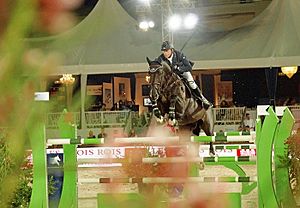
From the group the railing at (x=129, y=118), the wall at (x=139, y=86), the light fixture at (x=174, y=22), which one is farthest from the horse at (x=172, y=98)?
the wall at (x=139, y=86)

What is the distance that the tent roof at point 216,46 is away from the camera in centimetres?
1009

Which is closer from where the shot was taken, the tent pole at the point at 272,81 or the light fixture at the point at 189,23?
the tent pole at the point at 272,81

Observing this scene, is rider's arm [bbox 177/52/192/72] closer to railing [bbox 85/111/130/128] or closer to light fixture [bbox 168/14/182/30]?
light fixture [bbox 168/14/182/30]

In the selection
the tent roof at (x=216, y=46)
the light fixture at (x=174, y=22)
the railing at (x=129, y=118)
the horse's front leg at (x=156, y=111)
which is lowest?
the horse's front leg at (x=156, y=111)

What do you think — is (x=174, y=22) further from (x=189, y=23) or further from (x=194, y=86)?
(x=194, y=86)

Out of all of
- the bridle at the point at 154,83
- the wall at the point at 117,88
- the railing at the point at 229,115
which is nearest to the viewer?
the bridle at the point at 154,83

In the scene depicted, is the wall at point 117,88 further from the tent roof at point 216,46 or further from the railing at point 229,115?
the railing at point 229,115

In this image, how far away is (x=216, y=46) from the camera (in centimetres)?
1060

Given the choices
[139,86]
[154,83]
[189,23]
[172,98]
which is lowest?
[172,98]

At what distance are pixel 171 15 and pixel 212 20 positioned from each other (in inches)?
224

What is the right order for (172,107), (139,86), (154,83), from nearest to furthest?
(154,83), (172,107), (139,86)

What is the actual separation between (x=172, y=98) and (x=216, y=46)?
438 cm

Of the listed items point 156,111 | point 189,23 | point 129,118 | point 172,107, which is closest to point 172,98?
point 172,107

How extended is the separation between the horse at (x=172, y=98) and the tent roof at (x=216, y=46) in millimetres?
3435
